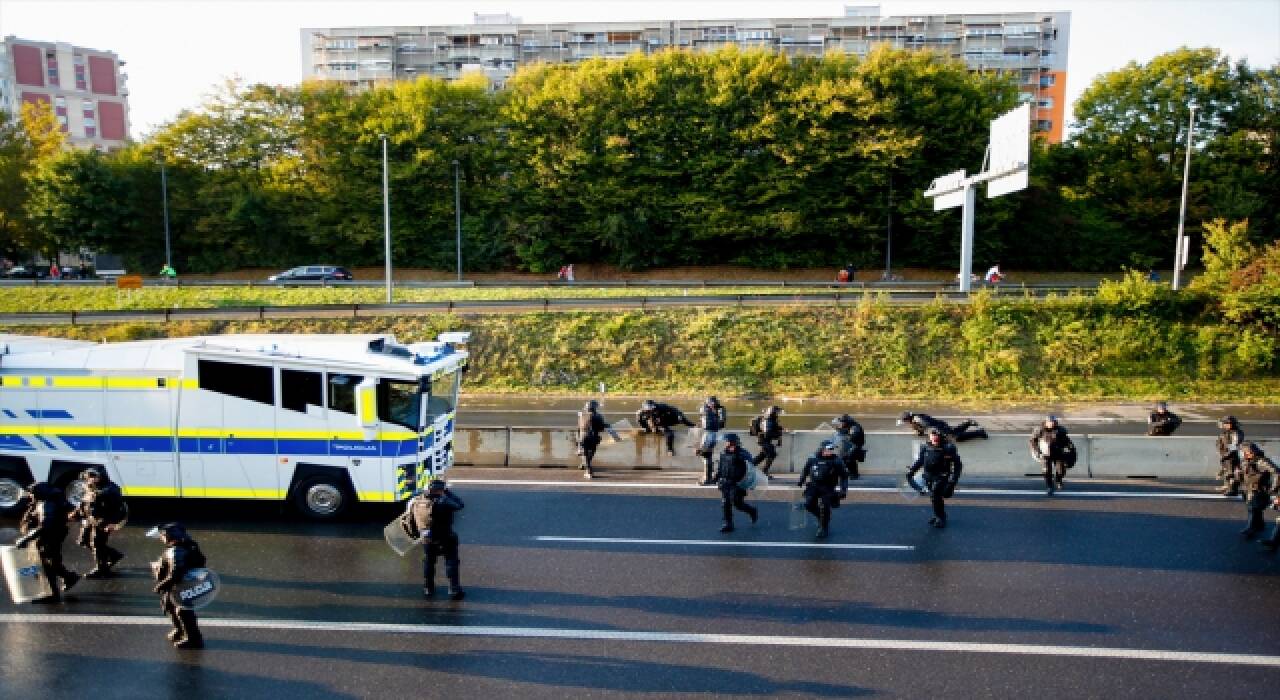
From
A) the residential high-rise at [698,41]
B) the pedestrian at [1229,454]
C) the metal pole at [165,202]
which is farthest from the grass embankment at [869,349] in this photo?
the residential high-rise at [698,41]

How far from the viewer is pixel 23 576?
984 centimetres

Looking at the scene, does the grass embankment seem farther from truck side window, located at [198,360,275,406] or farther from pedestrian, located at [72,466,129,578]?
pedestrian, located at [72,466,129,578]

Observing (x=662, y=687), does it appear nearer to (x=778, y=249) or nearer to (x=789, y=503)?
(x=789, y=503)

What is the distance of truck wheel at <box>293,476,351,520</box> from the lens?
500 inches

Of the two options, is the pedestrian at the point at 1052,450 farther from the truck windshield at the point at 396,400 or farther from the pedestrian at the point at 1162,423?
the truck windshield at the point at 396,400

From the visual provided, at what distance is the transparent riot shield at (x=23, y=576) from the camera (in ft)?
32.1

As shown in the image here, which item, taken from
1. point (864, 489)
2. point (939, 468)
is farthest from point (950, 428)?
point (939, 468)

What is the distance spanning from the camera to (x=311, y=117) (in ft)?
188

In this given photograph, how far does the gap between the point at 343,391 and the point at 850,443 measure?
9040 mm

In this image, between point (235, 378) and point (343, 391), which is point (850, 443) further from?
point (235, 378)

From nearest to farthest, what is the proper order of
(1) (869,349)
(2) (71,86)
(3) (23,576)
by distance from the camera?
(3) (23,576) → (1) (869,349) → (2) (71,86)

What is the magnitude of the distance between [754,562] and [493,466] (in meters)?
7.35

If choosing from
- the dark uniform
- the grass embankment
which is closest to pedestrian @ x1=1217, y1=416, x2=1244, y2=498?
the dark uniform

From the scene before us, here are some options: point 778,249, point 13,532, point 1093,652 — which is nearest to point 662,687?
point 1093,652
